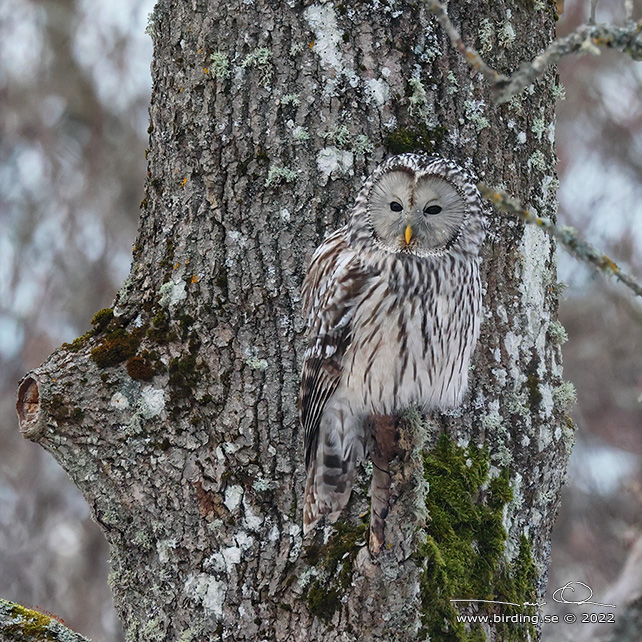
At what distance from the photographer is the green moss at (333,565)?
8.79ft

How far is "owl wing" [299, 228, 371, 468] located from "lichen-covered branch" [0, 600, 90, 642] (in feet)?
3.27

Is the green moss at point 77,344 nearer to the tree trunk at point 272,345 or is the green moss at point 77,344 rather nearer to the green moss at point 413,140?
the tree trunk at point 272,345

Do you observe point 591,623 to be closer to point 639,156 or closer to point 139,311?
point 139,311

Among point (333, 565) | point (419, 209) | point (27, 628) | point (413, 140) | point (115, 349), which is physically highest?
point (413, 140)

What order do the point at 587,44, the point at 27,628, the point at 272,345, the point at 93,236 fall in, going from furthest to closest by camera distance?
the point at 93,236 → the point at 272,345 → the point at 27,628 → the point at 587,44

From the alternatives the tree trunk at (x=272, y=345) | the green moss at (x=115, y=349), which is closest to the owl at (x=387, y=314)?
the tree trunk at (x=272, y=345)

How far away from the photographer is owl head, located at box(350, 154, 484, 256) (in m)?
2.75

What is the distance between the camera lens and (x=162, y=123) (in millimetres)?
3354

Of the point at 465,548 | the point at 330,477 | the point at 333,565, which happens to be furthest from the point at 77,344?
the point at 465,548

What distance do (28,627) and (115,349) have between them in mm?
980

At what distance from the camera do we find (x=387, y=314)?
9.47 feet

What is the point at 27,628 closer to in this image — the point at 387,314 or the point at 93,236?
the point at 387,314

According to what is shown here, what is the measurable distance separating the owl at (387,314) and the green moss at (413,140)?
28cm

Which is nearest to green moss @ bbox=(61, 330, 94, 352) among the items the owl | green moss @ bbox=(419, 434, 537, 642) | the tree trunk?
the tree trunk
